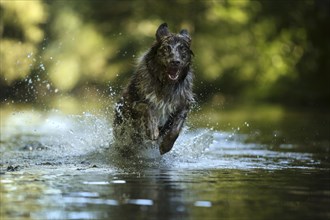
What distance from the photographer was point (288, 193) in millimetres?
7586

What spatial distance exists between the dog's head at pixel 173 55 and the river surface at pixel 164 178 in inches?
39.6

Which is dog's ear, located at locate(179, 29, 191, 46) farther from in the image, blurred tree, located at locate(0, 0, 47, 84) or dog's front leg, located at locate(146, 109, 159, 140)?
blurred tree, located at locate(0, 0, 47, 84)

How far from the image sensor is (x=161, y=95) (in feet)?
35.8

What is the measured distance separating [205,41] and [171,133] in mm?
36326

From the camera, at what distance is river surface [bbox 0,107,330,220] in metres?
6.39

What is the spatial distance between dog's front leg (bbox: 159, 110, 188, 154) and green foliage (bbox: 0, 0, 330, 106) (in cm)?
2411

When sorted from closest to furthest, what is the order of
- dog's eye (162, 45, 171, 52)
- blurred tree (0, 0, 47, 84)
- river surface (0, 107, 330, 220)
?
1. river surface (0, 107, 330, 220)
2. dog's eye (162, 45, 171, 52)
3. blurred tree (0, 0, 47, 84)

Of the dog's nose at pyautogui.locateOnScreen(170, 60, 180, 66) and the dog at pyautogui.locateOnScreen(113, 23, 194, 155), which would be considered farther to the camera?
the dog at pyautogui.locateOnScreen(113, 23, 194, 155)

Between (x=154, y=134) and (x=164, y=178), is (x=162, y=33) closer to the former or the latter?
(x=154, y=134)

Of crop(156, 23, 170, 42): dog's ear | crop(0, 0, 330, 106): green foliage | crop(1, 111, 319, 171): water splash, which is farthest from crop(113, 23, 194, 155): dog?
crop(0, 0, 330, 106): green foliage

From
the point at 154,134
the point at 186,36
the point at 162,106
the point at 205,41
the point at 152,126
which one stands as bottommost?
the point at 154,134

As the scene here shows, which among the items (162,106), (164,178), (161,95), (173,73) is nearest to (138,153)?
(162,106)

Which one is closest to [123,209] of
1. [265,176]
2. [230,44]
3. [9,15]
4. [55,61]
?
[265,176]

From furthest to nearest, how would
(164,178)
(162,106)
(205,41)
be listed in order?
1. (205,41)
2. (162,106)
3. (164,178)
